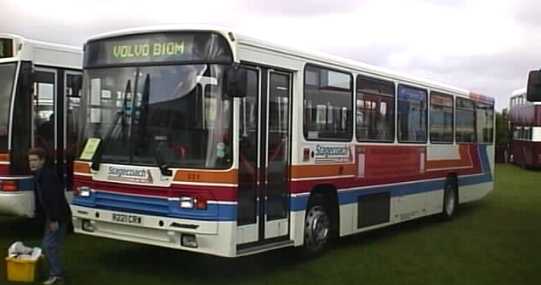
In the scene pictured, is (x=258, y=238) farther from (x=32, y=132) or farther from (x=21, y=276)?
(x=32, y=132)

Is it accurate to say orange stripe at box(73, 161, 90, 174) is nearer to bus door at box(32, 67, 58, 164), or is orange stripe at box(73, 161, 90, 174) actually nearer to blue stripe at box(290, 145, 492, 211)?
bus door at box(32, 67, 58, 164)

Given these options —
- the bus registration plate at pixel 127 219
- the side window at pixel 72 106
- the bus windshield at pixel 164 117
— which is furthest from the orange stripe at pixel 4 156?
the bus registration plate at pixel 127 219

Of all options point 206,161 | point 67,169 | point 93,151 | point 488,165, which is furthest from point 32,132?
point 488,165

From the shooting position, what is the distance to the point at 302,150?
415 inches

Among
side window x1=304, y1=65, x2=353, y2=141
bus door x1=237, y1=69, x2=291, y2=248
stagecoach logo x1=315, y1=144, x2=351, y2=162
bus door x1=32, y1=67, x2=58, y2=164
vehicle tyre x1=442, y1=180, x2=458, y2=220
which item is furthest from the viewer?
vehicle tyre x1=442, y1=180, x2=458, y2=220

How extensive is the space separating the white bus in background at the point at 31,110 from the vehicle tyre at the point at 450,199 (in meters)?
8.17

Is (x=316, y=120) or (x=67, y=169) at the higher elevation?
(x=316, y=120)

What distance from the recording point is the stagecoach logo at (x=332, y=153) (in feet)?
36.2

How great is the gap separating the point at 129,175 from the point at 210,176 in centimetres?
112

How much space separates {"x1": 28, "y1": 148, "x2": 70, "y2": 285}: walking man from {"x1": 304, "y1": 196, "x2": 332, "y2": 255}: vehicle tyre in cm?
345

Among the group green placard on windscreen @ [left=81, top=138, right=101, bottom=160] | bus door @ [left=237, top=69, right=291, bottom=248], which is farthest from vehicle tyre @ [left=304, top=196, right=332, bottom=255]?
green placard on windscreen @ [left=81, top=138, right=101, bottom=160]

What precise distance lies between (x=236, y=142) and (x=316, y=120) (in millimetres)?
2264

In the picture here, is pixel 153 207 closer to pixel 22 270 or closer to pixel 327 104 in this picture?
pixel 22 270

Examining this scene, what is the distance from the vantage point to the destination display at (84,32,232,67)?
9086 millimetres
